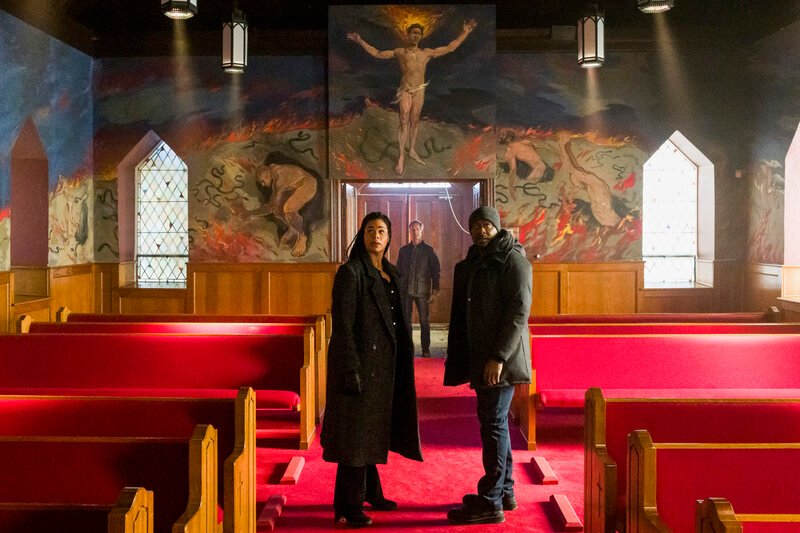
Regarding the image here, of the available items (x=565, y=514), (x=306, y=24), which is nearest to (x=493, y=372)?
(x=565, y=514)

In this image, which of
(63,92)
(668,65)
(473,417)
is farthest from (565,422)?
(63,92)

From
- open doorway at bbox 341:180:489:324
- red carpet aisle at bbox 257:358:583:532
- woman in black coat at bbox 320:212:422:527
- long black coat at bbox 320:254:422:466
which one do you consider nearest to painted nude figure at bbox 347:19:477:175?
open doorway at bbox 341:180:489:324

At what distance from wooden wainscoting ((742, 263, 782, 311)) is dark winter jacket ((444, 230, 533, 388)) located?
22.3 ft

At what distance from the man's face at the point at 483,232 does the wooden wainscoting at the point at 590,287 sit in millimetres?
6880

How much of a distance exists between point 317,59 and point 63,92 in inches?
134

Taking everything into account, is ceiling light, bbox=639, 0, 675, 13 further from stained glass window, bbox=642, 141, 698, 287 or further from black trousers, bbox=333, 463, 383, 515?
stained glass window, bbox=642, 141, 698, 287

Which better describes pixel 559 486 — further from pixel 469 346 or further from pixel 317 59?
pixel 317 59

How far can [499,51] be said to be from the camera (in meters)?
10.9

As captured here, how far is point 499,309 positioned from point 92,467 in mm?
2158

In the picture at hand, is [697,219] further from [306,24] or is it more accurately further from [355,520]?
[355,520]

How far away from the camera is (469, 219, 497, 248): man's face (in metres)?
4.20

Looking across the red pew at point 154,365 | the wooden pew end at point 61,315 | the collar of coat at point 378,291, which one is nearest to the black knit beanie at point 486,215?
the collar of coat at point 378,291

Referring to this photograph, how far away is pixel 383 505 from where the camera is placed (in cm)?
437

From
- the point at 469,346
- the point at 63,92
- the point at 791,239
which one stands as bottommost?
the point at 469,346
